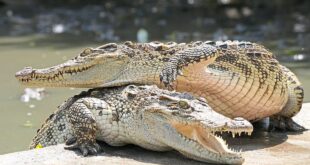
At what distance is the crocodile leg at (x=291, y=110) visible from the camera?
5.93m

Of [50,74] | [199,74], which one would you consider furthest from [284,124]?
[50,74]

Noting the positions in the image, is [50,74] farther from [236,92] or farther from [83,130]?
[236,92]

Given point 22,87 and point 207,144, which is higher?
point 22,87

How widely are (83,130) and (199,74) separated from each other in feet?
3.47

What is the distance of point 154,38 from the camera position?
48.3 ft

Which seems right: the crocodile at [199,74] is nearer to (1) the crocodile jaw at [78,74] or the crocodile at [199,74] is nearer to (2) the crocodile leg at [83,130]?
(1) the crocodile jaw at [78,74]

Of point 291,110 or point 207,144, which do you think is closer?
point 207,144

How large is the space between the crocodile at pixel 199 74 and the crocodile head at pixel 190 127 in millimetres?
687

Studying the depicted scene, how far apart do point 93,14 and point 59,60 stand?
786cm

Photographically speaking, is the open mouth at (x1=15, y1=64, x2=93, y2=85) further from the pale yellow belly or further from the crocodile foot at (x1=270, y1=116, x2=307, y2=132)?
the crocodile foot at (x1=270, y1=116, x2=307, y2=132)

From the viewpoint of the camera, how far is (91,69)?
224 inches

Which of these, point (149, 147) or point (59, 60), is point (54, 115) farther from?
point (59, 60)

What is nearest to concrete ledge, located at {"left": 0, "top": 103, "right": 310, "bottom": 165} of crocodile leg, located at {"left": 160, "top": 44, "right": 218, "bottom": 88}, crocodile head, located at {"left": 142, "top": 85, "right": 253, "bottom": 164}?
crocodile head, located at {"left": 142, "top": 85, "right": 253, "bottom": 164}

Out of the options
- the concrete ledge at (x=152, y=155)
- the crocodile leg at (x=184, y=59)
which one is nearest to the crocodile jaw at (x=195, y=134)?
the concrete ledge at (x=152, y=155)
